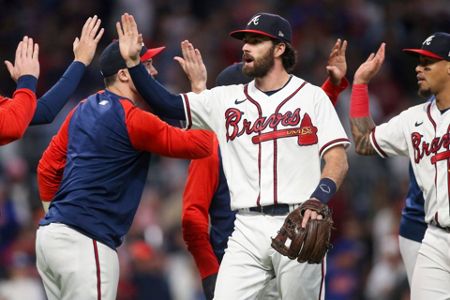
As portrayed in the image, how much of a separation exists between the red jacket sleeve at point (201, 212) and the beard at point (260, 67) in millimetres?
782

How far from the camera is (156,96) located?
6484 millimetres

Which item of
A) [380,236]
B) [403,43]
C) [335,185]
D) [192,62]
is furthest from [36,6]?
[335,185]

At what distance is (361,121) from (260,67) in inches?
40.6

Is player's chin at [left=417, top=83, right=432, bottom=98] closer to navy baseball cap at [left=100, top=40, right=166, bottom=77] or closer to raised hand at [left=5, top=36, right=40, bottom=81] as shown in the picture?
navy baseball cap at [left=100, top=40, right=166, bottom=77]

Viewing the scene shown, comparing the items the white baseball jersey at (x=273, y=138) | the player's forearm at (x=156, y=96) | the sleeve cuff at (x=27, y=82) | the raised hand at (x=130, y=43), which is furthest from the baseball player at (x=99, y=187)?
the sleeve cuff at (x=27, y=82)

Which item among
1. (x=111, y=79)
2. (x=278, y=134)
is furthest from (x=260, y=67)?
(x=111, y=79)

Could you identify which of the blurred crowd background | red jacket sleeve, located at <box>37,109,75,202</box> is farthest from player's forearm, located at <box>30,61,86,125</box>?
the blurred crowd background

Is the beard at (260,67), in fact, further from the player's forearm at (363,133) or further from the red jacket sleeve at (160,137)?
the player's forearm at (363,133)

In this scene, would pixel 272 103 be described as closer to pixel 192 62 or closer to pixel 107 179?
pixel 192 62

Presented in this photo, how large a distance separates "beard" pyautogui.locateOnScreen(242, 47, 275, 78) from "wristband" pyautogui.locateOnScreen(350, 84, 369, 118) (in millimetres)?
872

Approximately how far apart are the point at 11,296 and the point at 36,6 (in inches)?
209

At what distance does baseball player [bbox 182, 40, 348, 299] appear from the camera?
711 cm

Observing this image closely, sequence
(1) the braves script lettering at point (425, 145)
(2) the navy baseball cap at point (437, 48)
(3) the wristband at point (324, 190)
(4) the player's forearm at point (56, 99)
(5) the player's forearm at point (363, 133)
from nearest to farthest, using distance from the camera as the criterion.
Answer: (3) the wristband at point (324, 190), (4) the player's forearm at point (56, 99), (1) the braves script lettering at point (425, 145), (2) the navy baseball cap at point (437, 48), (5) the player's forearm at point (363, 133)

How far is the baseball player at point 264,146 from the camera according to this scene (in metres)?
6.34
